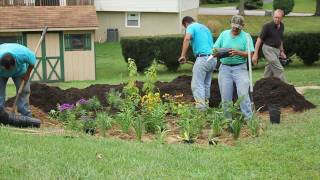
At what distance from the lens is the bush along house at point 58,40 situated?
27.9 m

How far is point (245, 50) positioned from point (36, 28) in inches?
798

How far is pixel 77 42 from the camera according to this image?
28.7 meters

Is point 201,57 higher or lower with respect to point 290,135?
higher

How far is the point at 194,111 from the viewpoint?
8.53 metres

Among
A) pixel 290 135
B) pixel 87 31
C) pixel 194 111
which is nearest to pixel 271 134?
pixel 290 135

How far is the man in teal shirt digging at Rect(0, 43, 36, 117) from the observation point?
8.58 m

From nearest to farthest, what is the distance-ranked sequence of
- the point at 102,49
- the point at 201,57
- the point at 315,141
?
the point at 315,141
the point at 201,57
the point at 102,49

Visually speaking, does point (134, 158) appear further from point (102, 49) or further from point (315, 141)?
point (102, 49)

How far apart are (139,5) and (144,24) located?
4.47ft

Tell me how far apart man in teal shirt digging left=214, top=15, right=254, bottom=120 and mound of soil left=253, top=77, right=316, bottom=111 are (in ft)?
6.43

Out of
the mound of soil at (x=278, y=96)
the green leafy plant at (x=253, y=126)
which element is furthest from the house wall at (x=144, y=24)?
the green leafy plant at (x=253, y=126)

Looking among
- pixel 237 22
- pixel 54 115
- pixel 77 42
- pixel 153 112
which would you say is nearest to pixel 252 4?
pixel 77 42

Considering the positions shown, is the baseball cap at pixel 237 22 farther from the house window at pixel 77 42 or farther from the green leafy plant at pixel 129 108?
the house window at pixel 77 42

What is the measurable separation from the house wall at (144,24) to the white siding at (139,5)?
1.80 ft
